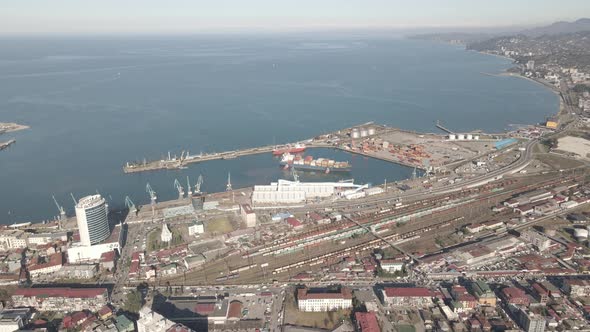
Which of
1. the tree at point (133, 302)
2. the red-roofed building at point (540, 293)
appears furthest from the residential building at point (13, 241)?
the red-roofed building at point (540, 293)

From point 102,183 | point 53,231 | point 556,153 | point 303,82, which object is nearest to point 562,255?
point 556,153

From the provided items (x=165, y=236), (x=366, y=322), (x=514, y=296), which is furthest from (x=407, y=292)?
(x=165, y=236)

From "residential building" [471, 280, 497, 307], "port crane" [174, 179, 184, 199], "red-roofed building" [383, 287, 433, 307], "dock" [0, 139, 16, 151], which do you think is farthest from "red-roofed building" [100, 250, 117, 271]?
"dock" [0, 139, 16, 151]

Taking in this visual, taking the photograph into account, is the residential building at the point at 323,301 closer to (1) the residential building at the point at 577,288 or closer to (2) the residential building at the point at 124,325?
(2) the residential building at the point at 124,325

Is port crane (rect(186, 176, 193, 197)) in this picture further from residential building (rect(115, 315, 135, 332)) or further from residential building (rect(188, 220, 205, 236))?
residential building (rect(115, 315, 135, 332))

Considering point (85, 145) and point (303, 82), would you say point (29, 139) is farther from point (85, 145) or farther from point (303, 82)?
point (303, 82)

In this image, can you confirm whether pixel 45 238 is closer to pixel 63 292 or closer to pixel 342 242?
pixel 63 292
